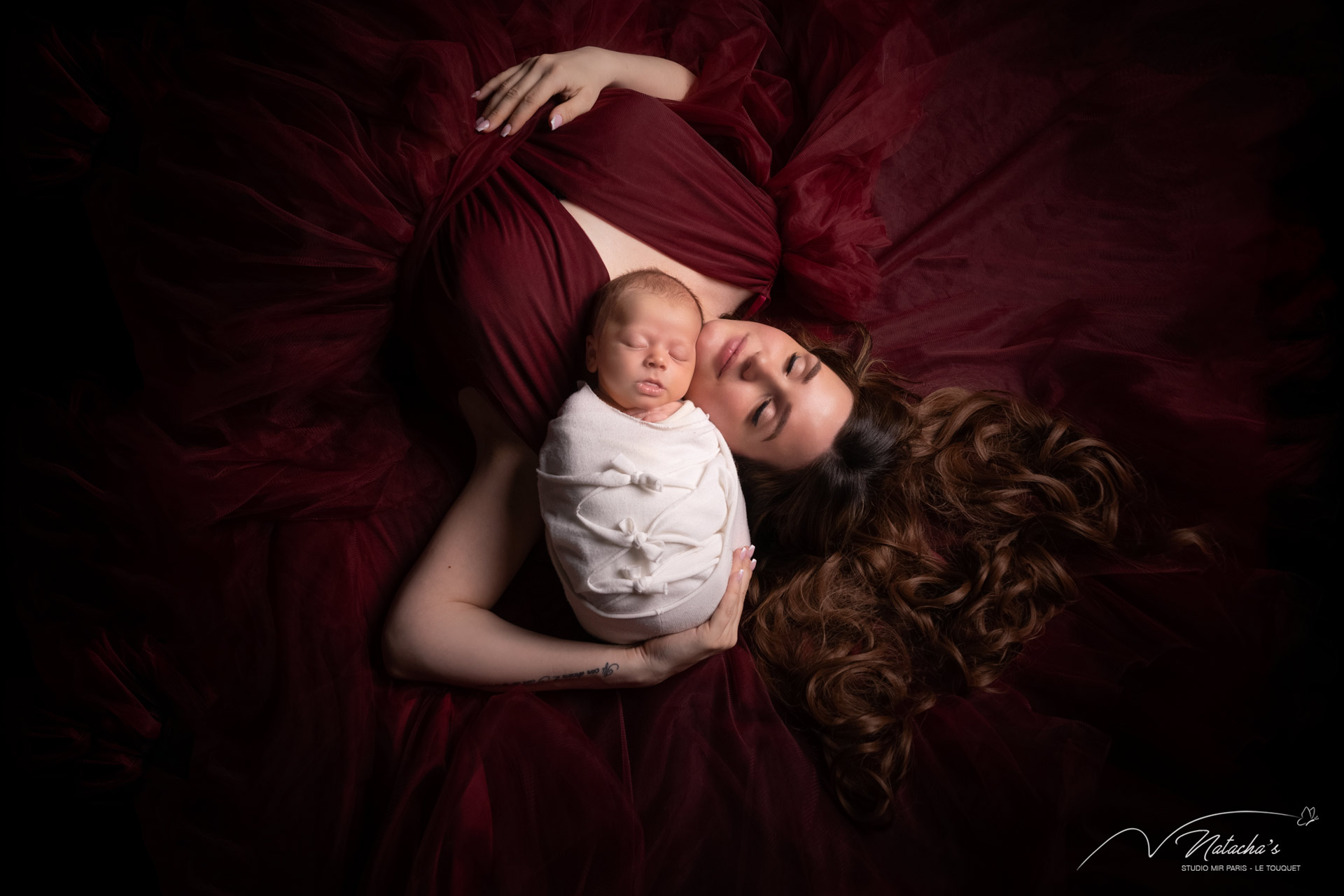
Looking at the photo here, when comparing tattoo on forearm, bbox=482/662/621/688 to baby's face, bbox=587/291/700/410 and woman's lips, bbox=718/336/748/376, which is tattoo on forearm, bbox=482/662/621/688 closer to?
baby's face, bbox=587/291/700/410

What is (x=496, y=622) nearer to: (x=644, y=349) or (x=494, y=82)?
(x=644, y=349)

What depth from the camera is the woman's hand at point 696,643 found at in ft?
4.85

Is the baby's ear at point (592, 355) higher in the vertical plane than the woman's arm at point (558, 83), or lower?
lower

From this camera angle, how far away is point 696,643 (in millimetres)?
1479

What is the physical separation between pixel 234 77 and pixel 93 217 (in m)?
0.36

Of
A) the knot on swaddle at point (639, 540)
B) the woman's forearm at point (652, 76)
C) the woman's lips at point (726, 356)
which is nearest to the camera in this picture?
the knot on swaddle at point (639, 540)

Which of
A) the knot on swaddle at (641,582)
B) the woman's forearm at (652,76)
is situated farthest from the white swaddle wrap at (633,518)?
the woman's forearm at (652,76)

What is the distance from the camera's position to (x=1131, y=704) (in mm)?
1477

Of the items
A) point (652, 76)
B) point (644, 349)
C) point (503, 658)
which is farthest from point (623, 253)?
point (503, 658)

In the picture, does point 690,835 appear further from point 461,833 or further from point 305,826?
point 305,826

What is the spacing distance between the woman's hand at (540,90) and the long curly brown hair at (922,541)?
81 centimetres

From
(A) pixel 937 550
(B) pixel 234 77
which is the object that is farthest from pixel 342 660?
(A) pixel 937 550

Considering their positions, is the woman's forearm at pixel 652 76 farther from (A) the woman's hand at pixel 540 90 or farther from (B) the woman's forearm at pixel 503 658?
(B) the woman's forearm at pixel 503 658

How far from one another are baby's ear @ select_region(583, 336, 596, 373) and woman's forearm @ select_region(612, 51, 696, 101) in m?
0.63
